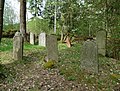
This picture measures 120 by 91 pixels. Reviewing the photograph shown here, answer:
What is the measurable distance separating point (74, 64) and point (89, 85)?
235cm

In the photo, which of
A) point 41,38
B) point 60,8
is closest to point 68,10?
point 60,8

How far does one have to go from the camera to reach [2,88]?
713cm

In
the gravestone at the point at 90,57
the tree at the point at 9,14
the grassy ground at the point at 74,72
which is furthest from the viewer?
the tree at the point at 9,14

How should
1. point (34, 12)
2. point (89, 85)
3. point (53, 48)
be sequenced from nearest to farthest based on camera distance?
point (89, 85)
point (53, 48)
point (34, 12)

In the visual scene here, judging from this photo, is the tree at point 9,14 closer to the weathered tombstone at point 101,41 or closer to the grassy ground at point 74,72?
the weathered tombstone at point 101,41

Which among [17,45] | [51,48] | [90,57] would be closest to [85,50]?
[90,57]

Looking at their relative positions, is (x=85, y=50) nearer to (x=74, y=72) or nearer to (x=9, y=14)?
(x=74, y=72)

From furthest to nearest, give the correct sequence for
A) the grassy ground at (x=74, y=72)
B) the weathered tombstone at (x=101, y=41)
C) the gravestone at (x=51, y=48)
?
the weathered tombstone at (x=101, y=41), the gravestone at (x=51, y=48), the grassy ground at (x=74, y=72)

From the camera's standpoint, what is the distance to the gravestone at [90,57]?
903cm

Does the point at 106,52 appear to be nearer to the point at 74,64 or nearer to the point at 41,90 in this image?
the point at 74,64

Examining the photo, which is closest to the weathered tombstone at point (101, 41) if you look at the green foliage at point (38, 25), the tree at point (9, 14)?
the green foliage at point (38, 25)

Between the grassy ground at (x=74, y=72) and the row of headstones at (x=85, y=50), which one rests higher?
the row of headstones at (x=85, y=50)

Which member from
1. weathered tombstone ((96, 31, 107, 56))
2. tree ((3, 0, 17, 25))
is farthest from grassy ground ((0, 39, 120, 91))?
tree ((3, 0, 17, 25))

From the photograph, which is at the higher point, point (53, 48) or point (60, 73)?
point (53, 48)
